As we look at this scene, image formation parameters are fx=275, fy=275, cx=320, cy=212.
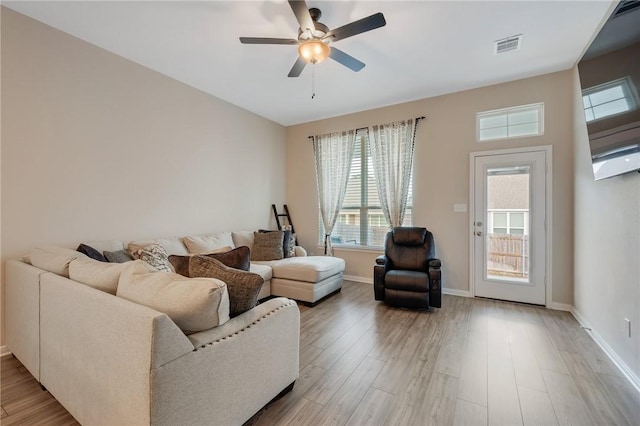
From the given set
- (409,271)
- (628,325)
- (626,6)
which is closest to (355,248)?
(409,271)

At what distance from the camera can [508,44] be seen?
9.37 feet

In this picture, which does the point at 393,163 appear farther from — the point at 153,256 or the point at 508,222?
the point at 153,256

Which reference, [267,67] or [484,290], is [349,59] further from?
[484,290]

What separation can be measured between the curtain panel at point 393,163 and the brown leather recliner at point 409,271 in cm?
48

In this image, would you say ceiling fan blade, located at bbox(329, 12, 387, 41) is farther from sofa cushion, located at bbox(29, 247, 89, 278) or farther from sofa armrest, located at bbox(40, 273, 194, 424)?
sofa cushion, located at bbox(29, 247, 89, 278)

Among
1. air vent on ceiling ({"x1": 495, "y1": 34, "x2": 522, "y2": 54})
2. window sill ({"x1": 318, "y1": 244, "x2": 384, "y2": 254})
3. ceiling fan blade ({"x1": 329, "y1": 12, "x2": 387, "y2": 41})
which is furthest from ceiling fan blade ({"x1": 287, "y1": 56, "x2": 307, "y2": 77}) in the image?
window sill ({"x1": 318, "y1": 244, "x2": 384, "y2": 254})

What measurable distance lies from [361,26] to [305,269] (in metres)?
2.67

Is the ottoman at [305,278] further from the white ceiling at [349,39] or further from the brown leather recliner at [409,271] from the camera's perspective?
the white ceiling at [349,39]

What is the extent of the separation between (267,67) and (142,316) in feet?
10.1

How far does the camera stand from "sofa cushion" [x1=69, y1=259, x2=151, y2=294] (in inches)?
60.5

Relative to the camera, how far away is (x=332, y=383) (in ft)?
6.48

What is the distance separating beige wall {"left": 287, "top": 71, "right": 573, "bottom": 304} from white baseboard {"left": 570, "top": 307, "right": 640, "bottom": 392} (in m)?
0.50

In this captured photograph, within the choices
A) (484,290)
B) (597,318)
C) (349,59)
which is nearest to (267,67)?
(349,59)

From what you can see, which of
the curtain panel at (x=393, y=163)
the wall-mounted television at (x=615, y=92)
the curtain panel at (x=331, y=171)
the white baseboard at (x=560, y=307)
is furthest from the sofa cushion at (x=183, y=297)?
the white baseboard at (x=560, y=307)
